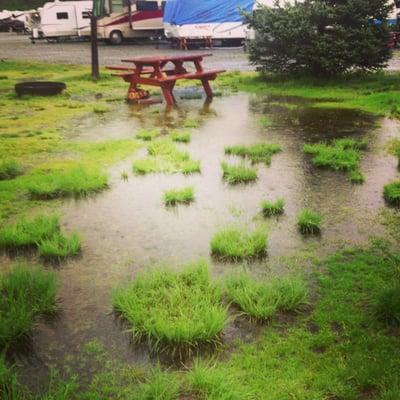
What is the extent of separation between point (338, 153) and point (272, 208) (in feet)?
7.61

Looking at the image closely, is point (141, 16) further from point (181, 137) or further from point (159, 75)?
point (181, 137)

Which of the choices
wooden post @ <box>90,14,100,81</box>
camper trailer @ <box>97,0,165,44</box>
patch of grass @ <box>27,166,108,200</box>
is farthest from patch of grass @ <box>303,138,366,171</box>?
camper trailer @ <box>97,0,165,44</box>

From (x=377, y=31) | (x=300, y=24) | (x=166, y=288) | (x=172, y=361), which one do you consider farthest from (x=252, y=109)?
(x=172, y=361)

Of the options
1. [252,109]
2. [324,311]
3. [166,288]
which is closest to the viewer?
[324,311]

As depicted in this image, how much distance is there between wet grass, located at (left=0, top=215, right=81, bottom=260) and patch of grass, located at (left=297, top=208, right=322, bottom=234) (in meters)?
2.18

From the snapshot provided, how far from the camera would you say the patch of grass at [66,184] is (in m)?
5.40

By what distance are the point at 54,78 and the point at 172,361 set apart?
48.5 ft

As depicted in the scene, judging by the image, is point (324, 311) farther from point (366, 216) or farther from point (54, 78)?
point (54, 78)

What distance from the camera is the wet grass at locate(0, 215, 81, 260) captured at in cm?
399

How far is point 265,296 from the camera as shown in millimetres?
3234

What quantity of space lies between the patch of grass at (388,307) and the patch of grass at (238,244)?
1.16 meters

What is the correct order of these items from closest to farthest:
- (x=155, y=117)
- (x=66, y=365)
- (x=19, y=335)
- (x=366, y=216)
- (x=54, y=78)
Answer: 1. (x=66, y=365)
2. (x=19, y=335)
3. (x=366, y=216)
4. (x=155, y=117)
5. (x=54, y=78)

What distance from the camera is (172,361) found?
2.75 metres

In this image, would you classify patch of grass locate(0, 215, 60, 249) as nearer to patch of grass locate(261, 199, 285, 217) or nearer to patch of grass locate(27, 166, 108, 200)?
patch of grass locate(27, 166, 108, 200)
